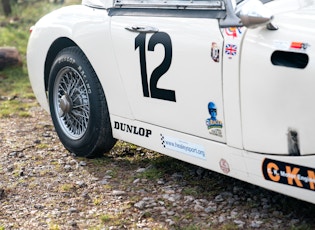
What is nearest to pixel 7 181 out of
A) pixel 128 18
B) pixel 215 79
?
pixel 128 18

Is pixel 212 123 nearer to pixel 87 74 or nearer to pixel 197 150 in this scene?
pixel 197 150

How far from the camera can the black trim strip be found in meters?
3.94

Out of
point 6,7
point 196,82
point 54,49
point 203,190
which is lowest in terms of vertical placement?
point 6,7

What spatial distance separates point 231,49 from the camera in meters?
3.71

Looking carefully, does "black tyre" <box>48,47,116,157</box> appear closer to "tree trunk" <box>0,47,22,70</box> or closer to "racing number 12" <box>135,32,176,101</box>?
"racing number 12" <box>135,32,176,101</box>

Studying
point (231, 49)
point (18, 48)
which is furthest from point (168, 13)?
point (18, 48)

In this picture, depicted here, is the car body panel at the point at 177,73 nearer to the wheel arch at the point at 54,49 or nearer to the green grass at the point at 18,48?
the wheel arch at the point at 54,49

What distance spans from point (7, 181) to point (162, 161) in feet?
3.82

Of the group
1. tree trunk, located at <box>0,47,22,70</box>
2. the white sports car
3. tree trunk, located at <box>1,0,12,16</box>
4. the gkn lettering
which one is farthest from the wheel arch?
tree trunk, located at <box>1,0,12,16</box>

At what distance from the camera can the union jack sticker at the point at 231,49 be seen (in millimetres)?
3695

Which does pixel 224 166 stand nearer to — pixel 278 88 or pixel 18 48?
pixel 278 88

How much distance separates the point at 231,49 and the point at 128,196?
4.33ft

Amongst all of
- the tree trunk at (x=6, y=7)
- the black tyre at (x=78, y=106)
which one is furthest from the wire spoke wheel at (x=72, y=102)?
the tree trunk at (x=6, y=7)

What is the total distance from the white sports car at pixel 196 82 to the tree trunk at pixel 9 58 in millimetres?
3520
